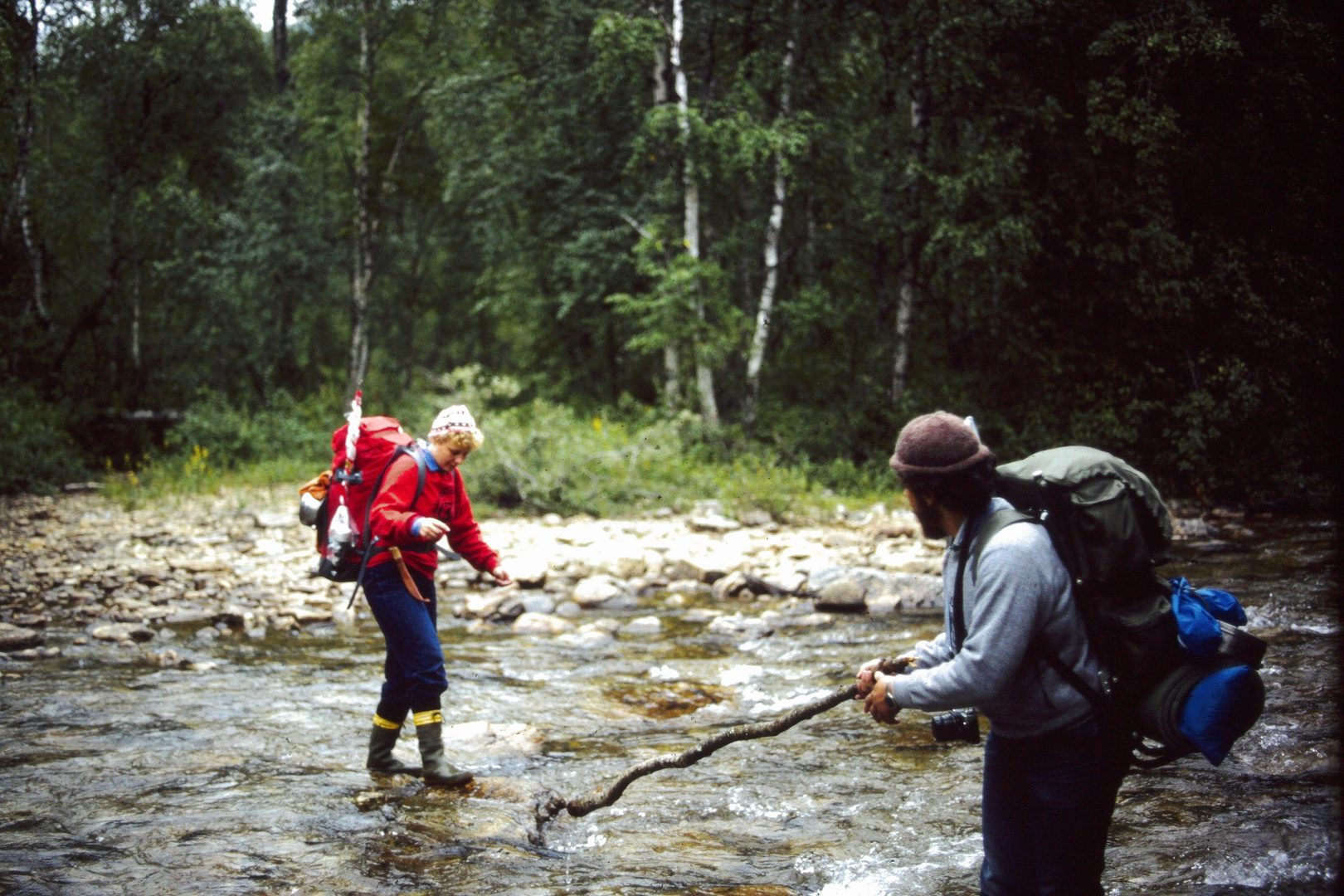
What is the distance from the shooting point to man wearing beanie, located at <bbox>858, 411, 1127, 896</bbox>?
99.3 inches

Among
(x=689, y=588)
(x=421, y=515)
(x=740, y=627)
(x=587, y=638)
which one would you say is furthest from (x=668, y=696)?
(x=689, y=588)

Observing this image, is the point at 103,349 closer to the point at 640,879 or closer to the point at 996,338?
the point at 996,338

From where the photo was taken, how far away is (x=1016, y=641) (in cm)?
251

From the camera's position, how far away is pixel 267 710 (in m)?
6.31

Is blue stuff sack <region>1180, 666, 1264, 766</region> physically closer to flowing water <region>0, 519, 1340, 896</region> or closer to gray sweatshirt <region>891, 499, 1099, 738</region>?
gray sweatshirt <region>891, 499, 1099, 738</region>

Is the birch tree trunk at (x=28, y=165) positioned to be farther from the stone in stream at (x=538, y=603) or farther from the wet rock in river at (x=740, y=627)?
the wet rock in river at (x=740, y=627)

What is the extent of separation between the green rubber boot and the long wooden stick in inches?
31.5

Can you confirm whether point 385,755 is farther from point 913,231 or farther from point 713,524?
point 913,231

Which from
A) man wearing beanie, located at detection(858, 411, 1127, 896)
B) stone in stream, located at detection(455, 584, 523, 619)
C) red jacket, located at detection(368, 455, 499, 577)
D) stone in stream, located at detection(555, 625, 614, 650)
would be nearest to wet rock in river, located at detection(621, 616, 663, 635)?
stone in stream, located at detection(555, 625, 614, 650)

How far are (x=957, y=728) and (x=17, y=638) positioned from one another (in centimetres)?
761

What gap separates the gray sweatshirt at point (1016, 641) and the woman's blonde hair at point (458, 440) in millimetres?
2923

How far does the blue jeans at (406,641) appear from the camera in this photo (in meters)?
4.88

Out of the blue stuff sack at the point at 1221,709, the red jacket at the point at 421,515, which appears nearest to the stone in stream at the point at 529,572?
the red jacket at the point at 421,515

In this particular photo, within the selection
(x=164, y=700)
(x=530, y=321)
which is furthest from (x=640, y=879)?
(x=530, y=321)
